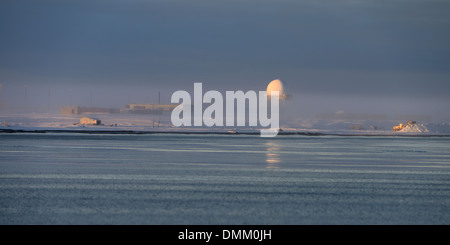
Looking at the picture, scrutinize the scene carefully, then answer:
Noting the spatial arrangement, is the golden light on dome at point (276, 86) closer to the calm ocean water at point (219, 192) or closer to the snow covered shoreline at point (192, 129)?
the snow covered shoreline at point (192, 129)

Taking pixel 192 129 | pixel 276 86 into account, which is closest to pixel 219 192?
pixel 192 129

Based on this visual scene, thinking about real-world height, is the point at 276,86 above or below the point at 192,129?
above

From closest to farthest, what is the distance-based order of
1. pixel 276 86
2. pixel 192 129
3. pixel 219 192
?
1. pixel 219 192
2. pixel 192 129
3. pixel 276 86

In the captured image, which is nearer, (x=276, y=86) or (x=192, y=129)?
(x=192, y=129)

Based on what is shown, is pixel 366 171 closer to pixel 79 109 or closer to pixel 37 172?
pixel 37 172

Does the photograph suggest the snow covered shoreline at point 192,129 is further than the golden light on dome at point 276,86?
No

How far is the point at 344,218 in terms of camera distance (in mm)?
10969

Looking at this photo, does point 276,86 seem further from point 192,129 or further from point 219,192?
point 219,192

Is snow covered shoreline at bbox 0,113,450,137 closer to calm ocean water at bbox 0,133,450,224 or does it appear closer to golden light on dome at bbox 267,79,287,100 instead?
golden light on dome at bbox 267,79,287,100

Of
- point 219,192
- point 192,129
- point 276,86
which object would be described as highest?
point 276,86

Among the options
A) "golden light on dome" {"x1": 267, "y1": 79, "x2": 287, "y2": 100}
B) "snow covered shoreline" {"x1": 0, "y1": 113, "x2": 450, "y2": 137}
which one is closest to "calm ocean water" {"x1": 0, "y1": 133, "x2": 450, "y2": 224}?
"snow covered shoreline" {"x1": 0, "y1": 113, "x2": 450, "y2": 137}

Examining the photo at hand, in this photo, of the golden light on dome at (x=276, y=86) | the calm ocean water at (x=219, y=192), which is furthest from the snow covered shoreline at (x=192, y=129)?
the calm ocean water at (x=219, y=192)
